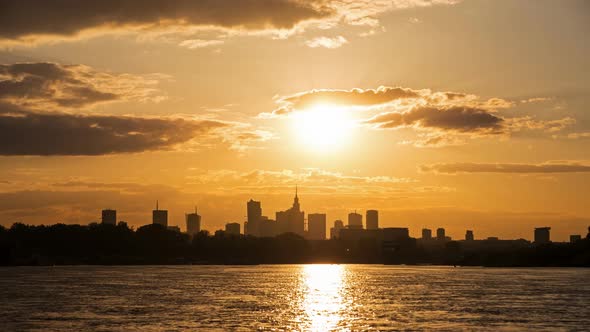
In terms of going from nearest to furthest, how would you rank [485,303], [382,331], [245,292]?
[382,331] → [485,303] → [245,292]

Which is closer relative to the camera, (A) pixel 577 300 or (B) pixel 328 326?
(B) pixel 328 326

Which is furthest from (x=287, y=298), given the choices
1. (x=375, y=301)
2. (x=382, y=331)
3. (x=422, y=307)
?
(x=382, y=331)

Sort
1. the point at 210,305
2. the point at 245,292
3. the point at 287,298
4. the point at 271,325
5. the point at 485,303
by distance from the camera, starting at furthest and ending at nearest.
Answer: the point at 245,292, the point at 287,298, the point at 485,303, the point at 210,305, the point at 271,325

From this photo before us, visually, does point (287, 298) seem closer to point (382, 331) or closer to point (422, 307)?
point (422, 307)

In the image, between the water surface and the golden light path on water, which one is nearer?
the water surface

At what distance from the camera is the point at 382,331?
85.2 m

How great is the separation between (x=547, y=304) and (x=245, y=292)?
56.0 metres

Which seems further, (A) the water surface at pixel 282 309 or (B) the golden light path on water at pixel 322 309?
(B) the golden light path on water at pixel 322 309

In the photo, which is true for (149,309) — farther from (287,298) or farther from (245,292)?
(245,292)

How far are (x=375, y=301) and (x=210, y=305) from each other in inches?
1103

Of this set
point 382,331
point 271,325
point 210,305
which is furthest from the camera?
point 210,305

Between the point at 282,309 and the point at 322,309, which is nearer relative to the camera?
the point at 282,309

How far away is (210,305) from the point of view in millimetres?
118438

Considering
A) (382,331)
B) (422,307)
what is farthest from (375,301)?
(382,331)
